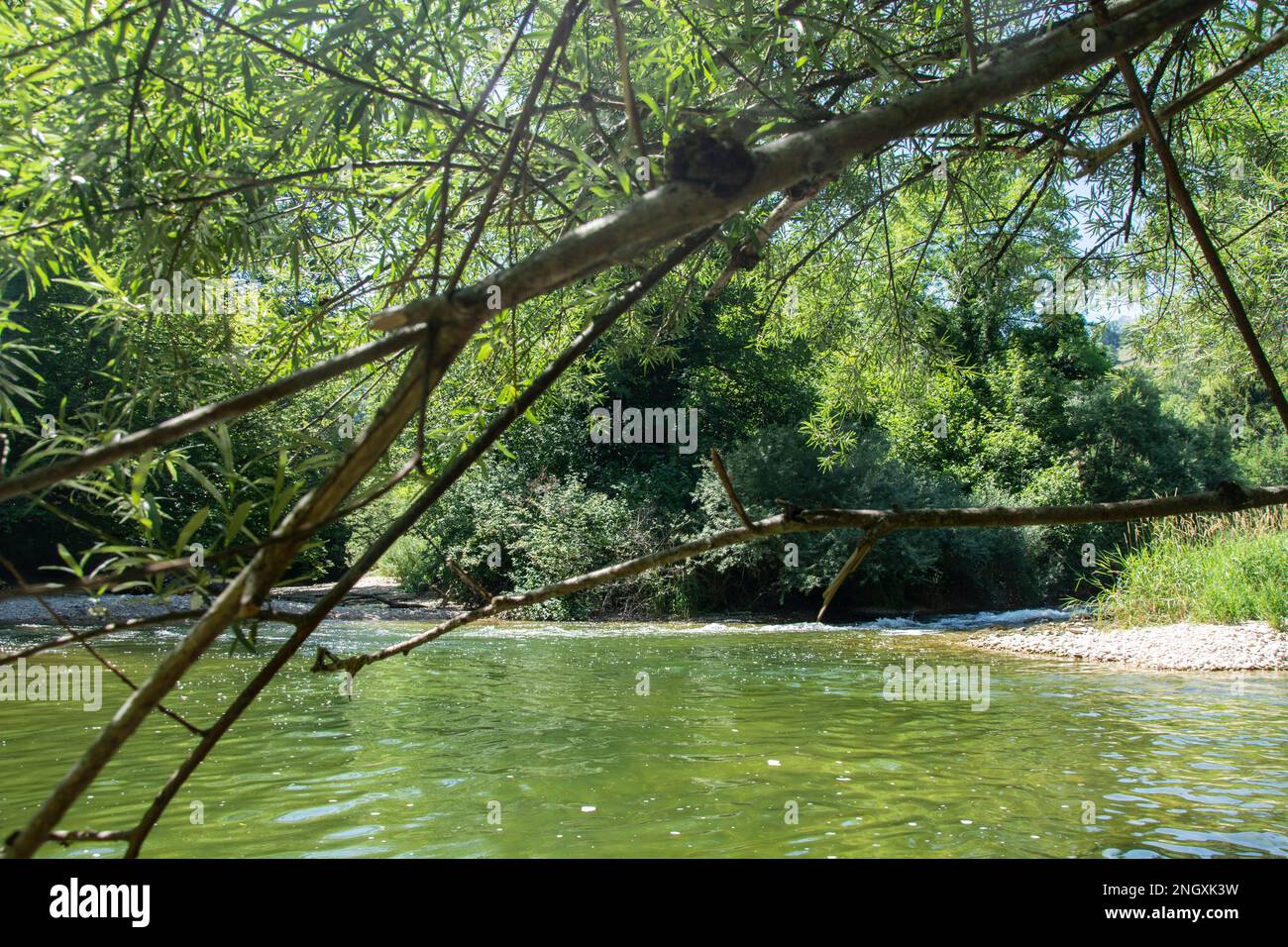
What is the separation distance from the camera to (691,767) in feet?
21.0

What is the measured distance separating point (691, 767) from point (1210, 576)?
1063 centimetres

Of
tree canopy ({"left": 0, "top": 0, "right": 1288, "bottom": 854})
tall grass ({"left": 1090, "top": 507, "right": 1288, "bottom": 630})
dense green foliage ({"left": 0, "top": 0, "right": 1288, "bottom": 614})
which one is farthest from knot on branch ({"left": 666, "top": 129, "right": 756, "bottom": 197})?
tall grass ({"left": 1090, "top": 507, "right": 1288, "bottom": 630})

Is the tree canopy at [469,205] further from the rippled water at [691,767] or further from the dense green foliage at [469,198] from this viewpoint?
the rippled water at [691,767]

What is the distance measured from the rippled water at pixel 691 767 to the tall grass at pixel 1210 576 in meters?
2.78

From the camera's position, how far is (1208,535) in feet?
51.1

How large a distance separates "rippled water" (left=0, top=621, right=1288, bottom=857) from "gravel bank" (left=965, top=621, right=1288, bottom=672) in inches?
28.4

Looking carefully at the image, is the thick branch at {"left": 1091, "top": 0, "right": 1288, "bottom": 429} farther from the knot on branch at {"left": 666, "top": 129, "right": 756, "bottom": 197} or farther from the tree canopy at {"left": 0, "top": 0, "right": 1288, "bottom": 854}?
the knot on branch at {"left": 666, "top": 129, "right": 756, "bottom": 197}

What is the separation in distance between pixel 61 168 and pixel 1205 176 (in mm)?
5809

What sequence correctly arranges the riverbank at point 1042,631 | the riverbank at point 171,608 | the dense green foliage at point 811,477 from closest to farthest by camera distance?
the riverbank at point 1042,631 → the riverbank at point 171,608 → the dense green foliage at point 811,477

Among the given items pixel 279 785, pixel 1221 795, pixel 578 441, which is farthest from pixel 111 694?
pixel 578 441

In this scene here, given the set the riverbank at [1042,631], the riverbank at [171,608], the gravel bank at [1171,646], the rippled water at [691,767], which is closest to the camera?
the rippled water at [691,767]

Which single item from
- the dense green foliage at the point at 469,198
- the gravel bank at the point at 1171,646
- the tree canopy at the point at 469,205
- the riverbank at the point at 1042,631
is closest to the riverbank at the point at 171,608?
the riverbank at the point at 1042,631

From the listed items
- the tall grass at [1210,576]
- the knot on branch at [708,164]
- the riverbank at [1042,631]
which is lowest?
the riverbank at [1042,631]

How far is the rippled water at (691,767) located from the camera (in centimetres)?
486
